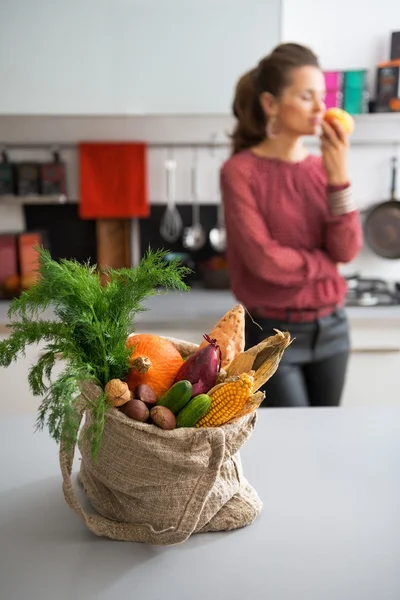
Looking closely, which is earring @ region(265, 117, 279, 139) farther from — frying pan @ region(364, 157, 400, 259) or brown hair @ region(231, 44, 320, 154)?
frying pan @ region(364, 157, 400, 259)

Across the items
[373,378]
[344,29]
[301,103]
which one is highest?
[344,29]

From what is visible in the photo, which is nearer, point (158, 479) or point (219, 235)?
point (158, 479)

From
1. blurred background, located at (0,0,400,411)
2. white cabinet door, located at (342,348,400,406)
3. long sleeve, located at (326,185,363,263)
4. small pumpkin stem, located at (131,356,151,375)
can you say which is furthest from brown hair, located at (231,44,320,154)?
small pumpkin stem, located at (131,356,151,375)

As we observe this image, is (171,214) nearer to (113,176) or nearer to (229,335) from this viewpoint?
(113,176)

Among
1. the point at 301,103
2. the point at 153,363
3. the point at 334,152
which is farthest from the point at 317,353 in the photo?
the point at 153,363

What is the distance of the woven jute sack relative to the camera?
71 centimetres

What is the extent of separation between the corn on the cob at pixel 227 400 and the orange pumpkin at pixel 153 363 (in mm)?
59

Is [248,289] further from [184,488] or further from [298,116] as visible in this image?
[184,488]

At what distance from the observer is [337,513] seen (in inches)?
32.8

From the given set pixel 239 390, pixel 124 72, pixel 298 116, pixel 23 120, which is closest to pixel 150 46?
pixel 124 72

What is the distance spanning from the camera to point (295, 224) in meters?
1.64

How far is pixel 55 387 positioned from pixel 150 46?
178 centimetres

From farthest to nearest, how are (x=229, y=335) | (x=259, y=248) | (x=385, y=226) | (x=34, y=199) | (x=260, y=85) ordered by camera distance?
(x=385, y=226) → (x=34, y=199) → (x=260, y=85) → (x=259, y=248) → (x=229, y=335)

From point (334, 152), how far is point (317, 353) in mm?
496
